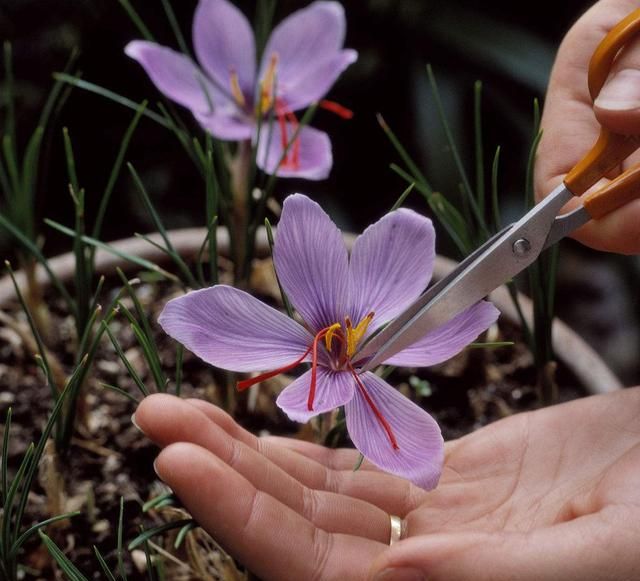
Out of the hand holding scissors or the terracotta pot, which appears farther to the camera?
the terracotta pot

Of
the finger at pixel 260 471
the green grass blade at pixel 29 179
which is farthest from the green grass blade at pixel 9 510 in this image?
the green grass blade at pixel 29 179

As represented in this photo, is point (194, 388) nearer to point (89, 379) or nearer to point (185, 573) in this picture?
point (89, 379)

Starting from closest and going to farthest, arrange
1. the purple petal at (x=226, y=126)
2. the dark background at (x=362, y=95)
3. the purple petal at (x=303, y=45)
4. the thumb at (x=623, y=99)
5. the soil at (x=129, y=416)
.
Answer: the thumb at (x=623, y=99) → the soil at (x=129, y=416) → the purple petal at (x=226, y=126) → the purple petal at (x=303, y=45) → the dark background at (x=362, y=95)

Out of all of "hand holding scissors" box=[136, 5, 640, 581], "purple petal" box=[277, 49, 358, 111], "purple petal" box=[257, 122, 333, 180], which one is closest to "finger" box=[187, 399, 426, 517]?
"hand holding scissors" box=[136, 5, 640, 581]

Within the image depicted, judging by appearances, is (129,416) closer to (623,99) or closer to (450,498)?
(450,498)

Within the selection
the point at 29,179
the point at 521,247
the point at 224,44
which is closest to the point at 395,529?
the point at 521,247

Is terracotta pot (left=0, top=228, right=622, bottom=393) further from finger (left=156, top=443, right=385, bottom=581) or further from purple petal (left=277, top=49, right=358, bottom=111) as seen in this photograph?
finger (left=156, top=443, right=385, bottom=581)

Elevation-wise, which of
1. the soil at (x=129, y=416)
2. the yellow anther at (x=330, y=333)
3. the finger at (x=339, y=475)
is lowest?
the soil at (x=129, y=416)

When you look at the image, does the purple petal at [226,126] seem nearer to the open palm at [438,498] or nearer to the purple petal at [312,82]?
the purple petal at [312,82]
